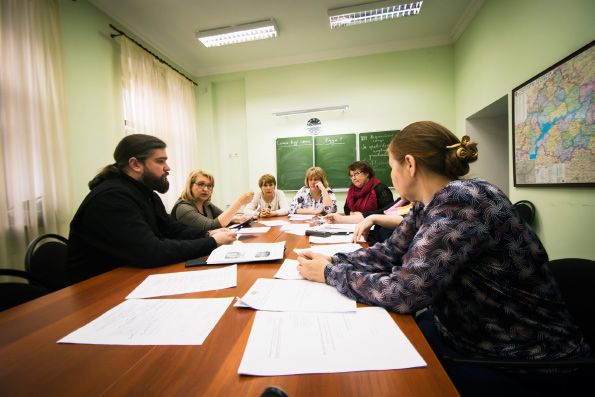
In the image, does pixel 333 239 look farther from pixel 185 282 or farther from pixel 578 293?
pixel 578 293

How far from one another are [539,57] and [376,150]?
2.06m

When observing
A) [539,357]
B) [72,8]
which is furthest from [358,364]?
[72,8]

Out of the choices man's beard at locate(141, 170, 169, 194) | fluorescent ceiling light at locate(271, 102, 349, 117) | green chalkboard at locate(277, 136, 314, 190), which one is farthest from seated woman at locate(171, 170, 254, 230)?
fluorescent ceiling light at locate(271, 102, 349, 117)

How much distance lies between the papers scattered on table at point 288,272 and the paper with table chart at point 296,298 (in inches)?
1.7

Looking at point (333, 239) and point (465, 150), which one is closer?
point (465, 150)

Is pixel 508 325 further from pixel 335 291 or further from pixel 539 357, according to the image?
pixel 335 291

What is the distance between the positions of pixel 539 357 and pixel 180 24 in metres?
4.15

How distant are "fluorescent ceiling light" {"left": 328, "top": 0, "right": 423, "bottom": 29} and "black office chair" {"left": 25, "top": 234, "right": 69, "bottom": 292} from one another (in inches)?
132

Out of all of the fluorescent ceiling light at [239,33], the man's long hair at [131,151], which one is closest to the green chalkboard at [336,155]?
the fluorescent ceiling light at [239,33]

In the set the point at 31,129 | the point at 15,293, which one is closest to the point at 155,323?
the point at 15,293

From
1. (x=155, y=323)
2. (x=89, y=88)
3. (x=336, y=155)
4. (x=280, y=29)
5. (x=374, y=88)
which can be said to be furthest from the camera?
(x=336, y=155)

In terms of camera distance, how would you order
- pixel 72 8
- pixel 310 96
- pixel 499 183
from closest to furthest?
1. pixel 72 8
2. pixel 499 183
3. pixel 310 96

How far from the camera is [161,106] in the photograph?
3449 millimetres

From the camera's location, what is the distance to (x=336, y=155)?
13.3 ft
